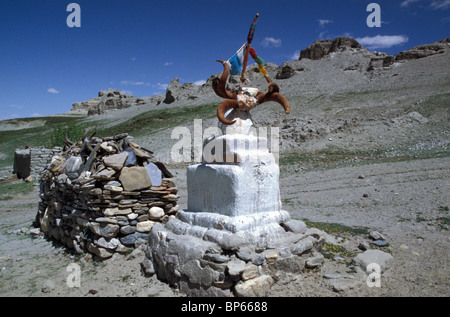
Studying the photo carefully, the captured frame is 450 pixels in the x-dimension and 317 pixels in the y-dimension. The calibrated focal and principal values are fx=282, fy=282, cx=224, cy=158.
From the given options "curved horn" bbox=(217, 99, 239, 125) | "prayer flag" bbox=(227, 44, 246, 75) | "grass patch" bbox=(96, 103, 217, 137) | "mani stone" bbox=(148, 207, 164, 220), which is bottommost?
"mani stone" bbox=(148, 207, 164, 220)

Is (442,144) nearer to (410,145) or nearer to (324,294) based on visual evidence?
(410,145)

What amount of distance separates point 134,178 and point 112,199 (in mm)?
559

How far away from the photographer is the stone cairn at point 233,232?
133 inches

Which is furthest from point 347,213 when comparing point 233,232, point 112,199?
point 112,199

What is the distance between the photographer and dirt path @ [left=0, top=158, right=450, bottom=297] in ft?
11.7

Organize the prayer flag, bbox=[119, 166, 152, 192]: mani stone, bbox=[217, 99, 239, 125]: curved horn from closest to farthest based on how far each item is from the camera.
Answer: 1. bbox=[217, 99, 239, 125]: curved horn
2. the prayer flag
3. bbox=[119, 166, 152, 192]: mani stone

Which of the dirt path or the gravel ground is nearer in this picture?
the dirt path

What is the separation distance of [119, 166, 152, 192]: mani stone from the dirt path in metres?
1.27

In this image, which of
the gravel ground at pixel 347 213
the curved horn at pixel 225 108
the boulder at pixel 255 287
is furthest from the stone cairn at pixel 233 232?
the gravel ground at pixel 347 213

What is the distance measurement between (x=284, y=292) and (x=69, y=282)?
138 inches

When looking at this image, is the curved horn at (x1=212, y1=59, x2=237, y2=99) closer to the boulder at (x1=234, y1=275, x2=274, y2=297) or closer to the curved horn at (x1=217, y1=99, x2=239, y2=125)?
the curved horn at (x1=217, y1=99, x2=239, y2=125)

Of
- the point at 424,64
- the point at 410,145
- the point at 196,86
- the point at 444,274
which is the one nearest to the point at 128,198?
the point at 444,274

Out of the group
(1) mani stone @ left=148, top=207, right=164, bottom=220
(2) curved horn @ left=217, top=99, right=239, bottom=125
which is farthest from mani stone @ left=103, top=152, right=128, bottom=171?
(2) curved horn @ left=217, top=99, right=239, bottom=125
